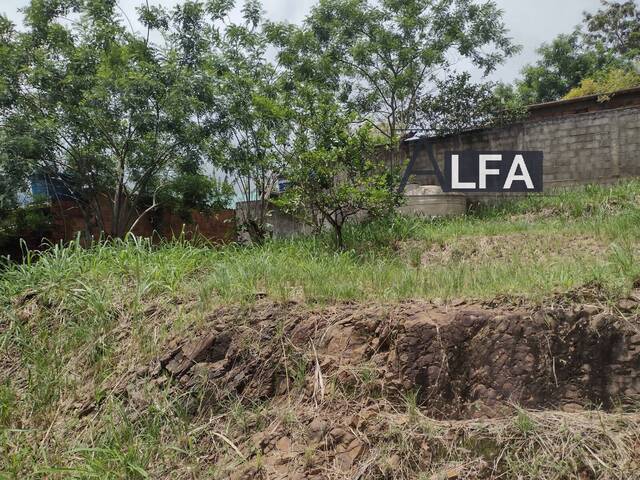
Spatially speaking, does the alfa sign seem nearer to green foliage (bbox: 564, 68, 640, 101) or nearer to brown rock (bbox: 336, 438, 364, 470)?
green foliage (bbox: 564, 68, 640, 101)

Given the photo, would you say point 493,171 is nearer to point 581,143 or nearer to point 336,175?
point 581,143

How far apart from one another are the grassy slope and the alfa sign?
4240 mm

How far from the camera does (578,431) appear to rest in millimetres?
2879

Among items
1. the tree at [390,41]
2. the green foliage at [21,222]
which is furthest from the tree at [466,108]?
the green foliage at [21,222]

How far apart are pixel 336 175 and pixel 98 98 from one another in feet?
13.5

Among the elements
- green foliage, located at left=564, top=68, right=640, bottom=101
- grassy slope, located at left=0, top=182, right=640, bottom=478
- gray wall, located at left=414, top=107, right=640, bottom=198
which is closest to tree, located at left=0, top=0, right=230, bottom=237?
grassy slope, located at left=0, top=182, right=640, bottom=478

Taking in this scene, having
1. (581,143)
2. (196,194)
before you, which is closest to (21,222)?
(196,194)

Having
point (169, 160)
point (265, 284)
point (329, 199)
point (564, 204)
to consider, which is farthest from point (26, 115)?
point (564, 204)

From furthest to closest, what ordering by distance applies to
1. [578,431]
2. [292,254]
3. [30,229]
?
[30,229] < [292,254] < [578,431]

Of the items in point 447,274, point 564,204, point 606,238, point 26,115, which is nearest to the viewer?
point 447,274

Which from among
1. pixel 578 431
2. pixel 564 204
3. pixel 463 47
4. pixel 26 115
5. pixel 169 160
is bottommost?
pixel 578 431

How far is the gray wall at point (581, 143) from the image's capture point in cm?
985

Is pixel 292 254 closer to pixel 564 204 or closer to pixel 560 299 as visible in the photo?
pixel 560 299

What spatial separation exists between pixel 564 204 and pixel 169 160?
22.1 feet
